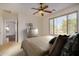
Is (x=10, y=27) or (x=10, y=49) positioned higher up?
(x=10, y=27)

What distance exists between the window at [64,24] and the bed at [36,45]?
0.49 ft

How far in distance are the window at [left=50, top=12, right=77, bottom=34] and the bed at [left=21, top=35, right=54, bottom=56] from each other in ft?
0.49

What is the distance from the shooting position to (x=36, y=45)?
6.63 ft

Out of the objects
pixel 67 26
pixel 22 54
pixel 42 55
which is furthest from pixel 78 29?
pixel 22 54

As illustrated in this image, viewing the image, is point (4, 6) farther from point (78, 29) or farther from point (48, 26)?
point (78, 29)

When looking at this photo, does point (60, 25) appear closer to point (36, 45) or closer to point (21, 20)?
point (36, 45)

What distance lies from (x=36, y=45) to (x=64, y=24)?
0.51m

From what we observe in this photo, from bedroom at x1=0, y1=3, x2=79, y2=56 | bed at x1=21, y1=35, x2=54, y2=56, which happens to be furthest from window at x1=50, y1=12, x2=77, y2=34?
bed at x1=21, y1=35, x2=54, y2=56

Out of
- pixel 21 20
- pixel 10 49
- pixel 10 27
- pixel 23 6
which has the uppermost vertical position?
pixel 23 6

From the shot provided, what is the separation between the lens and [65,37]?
6.54ft

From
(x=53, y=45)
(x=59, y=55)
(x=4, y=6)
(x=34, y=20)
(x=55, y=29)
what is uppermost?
(x=4, y=6)

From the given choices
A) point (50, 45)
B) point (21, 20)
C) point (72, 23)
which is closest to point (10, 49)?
point (21, 20)

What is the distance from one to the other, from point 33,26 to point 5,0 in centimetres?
55

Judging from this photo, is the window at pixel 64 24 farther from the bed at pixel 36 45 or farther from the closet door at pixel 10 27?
the closet door at pixel 10 27
